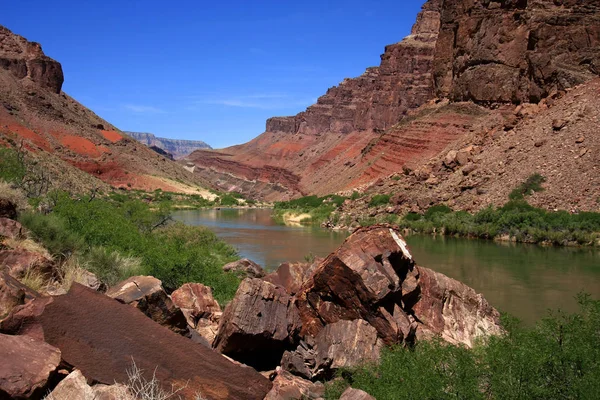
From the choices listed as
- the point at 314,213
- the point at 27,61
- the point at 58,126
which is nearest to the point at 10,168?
the point at 314,213

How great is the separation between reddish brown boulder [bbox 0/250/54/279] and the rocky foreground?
0.02m

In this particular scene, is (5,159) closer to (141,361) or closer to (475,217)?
(141,361)

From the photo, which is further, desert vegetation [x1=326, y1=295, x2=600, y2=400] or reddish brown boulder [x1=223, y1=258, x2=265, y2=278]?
reddish brown boulder [x1=223, y1=258, x2=265, y2=278]

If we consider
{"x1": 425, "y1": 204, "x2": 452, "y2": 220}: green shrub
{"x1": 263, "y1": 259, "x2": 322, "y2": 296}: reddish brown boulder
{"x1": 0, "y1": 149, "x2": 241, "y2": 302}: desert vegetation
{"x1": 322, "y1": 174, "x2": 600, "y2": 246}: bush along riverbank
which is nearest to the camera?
{"x1": 0, "y1": 149, "x2": 241, "y2": 302}: desert vegetation

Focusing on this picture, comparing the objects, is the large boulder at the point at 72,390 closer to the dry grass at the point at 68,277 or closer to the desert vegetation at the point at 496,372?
the dry grass at the point at 68,277

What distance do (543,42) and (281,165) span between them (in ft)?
334

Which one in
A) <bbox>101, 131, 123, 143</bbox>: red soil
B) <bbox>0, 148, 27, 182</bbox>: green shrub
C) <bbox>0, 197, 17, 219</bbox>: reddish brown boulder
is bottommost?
<bbox>0, 197, 17, 219</bbox>: reddish brown boulder

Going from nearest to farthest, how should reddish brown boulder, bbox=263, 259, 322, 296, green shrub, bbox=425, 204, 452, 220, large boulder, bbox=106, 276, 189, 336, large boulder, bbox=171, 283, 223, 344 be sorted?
large boulder, bbox=106, 276, 189, 336 → large boulder, bbox=171, 283, 223, 344 → reddish brown boulder, bbox=263, 259, 322, 296 → green shrub, bbox=425, 204, 452, 220

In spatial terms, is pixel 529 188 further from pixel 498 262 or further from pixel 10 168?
pixel 10 168

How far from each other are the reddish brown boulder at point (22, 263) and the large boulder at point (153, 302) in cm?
144

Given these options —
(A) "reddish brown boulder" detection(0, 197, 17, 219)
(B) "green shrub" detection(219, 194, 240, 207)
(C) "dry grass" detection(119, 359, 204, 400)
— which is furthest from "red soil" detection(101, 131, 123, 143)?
(C) "dry grass" detection(119, 359, 204, 400)

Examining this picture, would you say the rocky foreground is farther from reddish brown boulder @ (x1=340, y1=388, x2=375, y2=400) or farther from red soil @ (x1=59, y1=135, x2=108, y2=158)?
red soil @ (x1=59, y1=135, x2=108, y2=158)

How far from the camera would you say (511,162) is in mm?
42000

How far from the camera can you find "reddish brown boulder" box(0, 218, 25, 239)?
34.6ft
